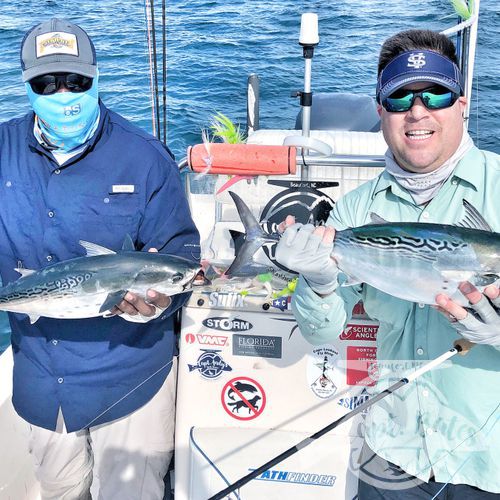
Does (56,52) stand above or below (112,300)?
above

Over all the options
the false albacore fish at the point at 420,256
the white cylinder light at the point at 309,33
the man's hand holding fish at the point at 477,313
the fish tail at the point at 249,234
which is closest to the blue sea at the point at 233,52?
the white cylinder light at the point at 309,33

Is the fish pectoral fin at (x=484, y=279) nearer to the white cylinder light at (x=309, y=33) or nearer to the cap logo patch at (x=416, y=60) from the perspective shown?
the cap logo patch at (x=416, y=60)

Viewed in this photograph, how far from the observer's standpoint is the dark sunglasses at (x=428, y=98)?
2.00 m

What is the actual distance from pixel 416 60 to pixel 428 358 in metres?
0.97

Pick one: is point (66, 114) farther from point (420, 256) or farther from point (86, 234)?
point (420, 256)

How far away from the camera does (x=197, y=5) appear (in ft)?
59.6

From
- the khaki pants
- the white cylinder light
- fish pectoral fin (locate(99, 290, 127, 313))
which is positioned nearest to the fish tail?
fish pectoral fin (locate(99, 290, 127, 313))

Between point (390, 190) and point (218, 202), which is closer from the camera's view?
point (390, 190)

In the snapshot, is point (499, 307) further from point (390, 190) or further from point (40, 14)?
point (40, 14)

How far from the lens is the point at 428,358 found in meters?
2.08

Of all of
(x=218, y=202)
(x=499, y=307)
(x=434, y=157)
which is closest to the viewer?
(x=499, y=307)

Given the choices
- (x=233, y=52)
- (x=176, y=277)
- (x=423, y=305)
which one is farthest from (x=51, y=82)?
(x=233, y=52)

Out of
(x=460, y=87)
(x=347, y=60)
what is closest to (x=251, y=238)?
(x=460, y=87)

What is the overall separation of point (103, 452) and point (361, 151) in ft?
6.97
